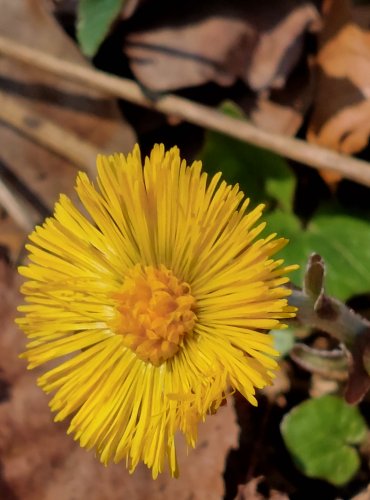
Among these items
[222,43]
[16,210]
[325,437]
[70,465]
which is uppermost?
[222,43]

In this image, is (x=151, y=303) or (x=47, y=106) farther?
(x=47, y=106)

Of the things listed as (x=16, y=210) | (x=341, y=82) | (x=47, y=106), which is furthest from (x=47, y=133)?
(x=341, y=82)

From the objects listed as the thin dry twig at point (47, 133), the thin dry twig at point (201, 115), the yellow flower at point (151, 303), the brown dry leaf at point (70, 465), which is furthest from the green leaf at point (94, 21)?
the brown dry leaf at point (70, 465)

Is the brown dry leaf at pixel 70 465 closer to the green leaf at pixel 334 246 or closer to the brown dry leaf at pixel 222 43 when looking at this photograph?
the green leaf at pixel 334 246

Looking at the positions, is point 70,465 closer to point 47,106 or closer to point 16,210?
point 16,210

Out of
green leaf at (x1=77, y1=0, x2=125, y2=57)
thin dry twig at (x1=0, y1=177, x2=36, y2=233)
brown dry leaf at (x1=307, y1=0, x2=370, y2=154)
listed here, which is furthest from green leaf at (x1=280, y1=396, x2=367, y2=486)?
green leaf at (x1=77, y1=0, x2=125, y2=57)

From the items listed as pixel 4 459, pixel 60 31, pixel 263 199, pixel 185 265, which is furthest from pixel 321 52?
pixel 4 459

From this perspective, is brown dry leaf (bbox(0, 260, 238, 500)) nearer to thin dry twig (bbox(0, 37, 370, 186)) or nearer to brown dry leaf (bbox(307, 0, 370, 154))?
thin dry twig (bbox(0, 37, 370, 186))
